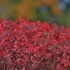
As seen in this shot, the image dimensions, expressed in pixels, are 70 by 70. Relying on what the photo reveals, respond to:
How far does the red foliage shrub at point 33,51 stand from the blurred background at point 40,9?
5.39 meters

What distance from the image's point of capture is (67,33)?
14.8 feet

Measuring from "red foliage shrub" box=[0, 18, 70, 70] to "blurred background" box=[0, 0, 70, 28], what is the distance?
539 cm

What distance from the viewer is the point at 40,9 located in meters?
9.95

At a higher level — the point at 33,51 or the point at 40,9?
the point at 40,9

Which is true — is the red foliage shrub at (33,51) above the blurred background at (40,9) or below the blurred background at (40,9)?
below

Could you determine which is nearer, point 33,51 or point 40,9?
point 33,51

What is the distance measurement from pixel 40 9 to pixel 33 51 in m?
5.87

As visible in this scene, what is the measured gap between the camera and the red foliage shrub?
13.4ft

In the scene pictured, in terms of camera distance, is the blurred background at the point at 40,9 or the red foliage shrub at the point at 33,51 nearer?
the red foliage shrub at the point at 33,51

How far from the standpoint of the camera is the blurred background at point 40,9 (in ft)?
32.1

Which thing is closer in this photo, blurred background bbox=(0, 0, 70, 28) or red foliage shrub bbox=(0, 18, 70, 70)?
red foliage shrub bbox=(0, 18, 70, 70)

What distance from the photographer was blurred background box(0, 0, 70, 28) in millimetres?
9781

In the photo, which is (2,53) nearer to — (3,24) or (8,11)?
(3,24)

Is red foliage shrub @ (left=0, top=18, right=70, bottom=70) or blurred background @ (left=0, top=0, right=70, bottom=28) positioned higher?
blurred background @ (left=0, top=0, right=70, bottom=28)
